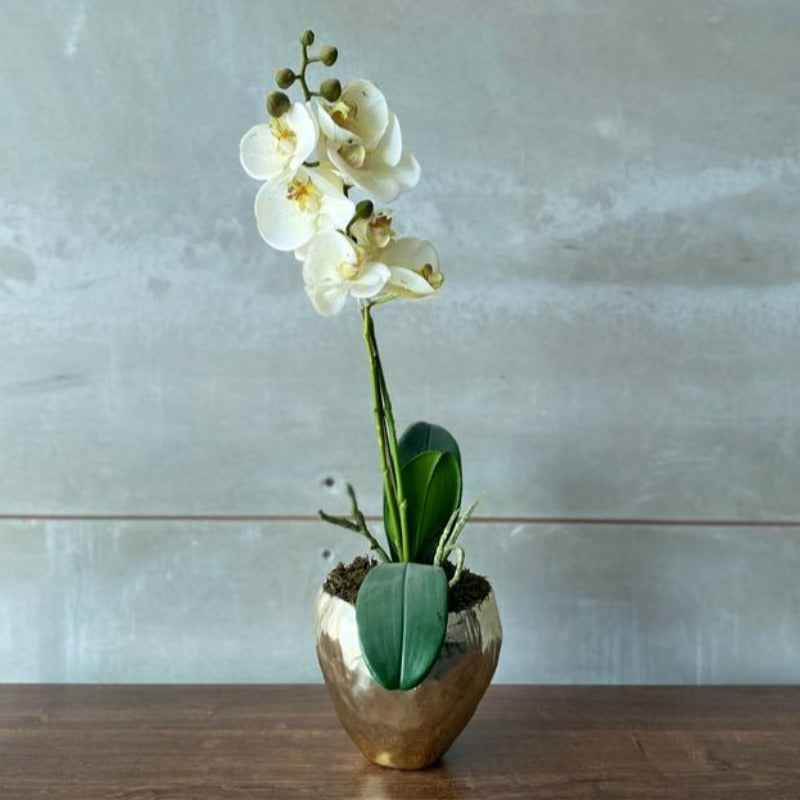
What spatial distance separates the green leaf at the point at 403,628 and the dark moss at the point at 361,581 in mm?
66

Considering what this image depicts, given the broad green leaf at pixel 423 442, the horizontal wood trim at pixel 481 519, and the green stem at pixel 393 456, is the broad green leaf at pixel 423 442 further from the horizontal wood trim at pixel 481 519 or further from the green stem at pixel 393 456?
the horizontal wood trim at pixel 481 519

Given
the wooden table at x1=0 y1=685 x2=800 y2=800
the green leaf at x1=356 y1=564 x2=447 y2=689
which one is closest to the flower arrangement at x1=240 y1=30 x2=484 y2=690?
the green leaf at x1=356 y1=564 x2=447 y2=689

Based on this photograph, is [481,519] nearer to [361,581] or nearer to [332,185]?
[361,581]

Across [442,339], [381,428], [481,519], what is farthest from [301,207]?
[481,519]

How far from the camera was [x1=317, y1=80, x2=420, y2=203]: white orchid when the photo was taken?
2.64ft

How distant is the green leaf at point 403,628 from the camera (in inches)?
30.7

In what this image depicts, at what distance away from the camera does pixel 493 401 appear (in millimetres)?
1111

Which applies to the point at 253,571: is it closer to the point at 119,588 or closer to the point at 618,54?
the point at 119,588

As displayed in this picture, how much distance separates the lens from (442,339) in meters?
1.11

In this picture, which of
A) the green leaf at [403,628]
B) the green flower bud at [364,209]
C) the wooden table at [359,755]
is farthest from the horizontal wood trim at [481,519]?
the green flower bud at [364,209]

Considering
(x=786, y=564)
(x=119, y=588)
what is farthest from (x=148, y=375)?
(x=786, y=564)

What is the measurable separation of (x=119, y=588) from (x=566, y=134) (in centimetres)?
71

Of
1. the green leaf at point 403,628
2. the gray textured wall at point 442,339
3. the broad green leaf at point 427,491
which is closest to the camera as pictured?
the green leaf at point 403,628

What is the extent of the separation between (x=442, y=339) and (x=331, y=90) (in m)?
0.37
